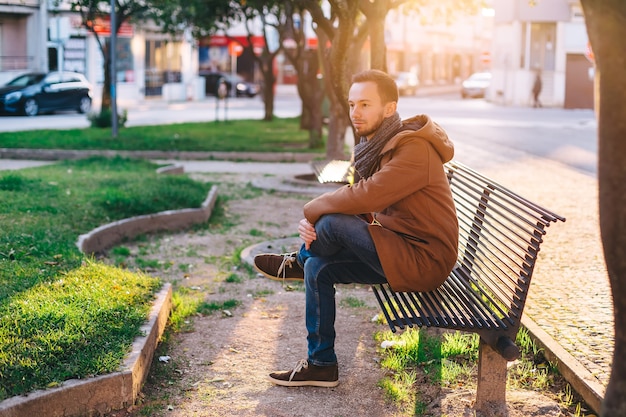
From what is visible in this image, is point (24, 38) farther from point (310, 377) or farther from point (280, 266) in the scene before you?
point (310, 377)

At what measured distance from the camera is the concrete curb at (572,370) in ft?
15.5

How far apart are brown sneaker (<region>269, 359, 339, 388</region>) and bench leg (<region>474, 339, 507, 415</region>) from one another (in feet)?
2.75

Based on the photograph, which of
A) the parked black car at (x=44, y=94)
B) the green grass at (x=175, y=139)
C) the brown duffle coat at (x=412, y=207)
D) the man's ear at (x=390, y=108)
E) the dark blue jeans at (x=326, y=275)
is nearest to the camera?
the brown duffle coat at (x=412, y=207)

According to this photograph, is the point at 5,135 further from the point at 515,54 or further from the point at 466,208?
the point at 515,54

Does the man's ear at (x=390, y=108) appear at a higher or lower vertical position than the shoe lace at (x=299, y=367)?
higher

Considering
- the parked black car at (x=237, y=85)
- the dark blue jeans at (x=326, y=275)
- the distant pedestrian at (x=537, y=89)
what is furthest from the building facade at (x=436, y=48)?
the dark blue jeans at (x=326, y=275)

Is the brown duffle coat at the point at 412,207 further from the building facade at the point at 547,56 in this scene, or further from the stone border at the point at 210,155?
the building facade at the point at 547,56

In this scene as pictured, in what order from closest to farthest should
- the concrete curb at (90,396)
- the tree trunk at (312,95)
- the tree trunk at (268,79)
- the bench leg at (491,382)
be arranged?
the concrete curb at (90,396) → the bench leg at (491,382) → the tree trunk at (312,95) → the tree trunk at (268,79)

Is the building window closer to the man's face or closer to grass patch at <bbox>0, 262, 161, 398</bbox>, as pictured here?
grass patch at <bbox>0, 262, 161, 398</bbox>

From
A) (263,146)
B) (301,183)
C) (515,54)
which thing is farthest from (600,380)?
(515,54)

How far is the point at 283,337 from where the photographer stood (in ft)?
20.5

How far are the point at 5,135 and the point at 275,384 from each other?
16.7 meters

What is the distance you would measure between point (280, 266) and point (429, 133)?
1.28 metres

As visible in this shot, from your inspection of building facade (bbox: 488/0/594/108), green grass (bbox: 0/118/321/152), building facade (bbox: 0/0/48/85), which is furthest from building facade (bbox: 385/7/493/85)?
green grass (bbox: 0/118/321/152)
